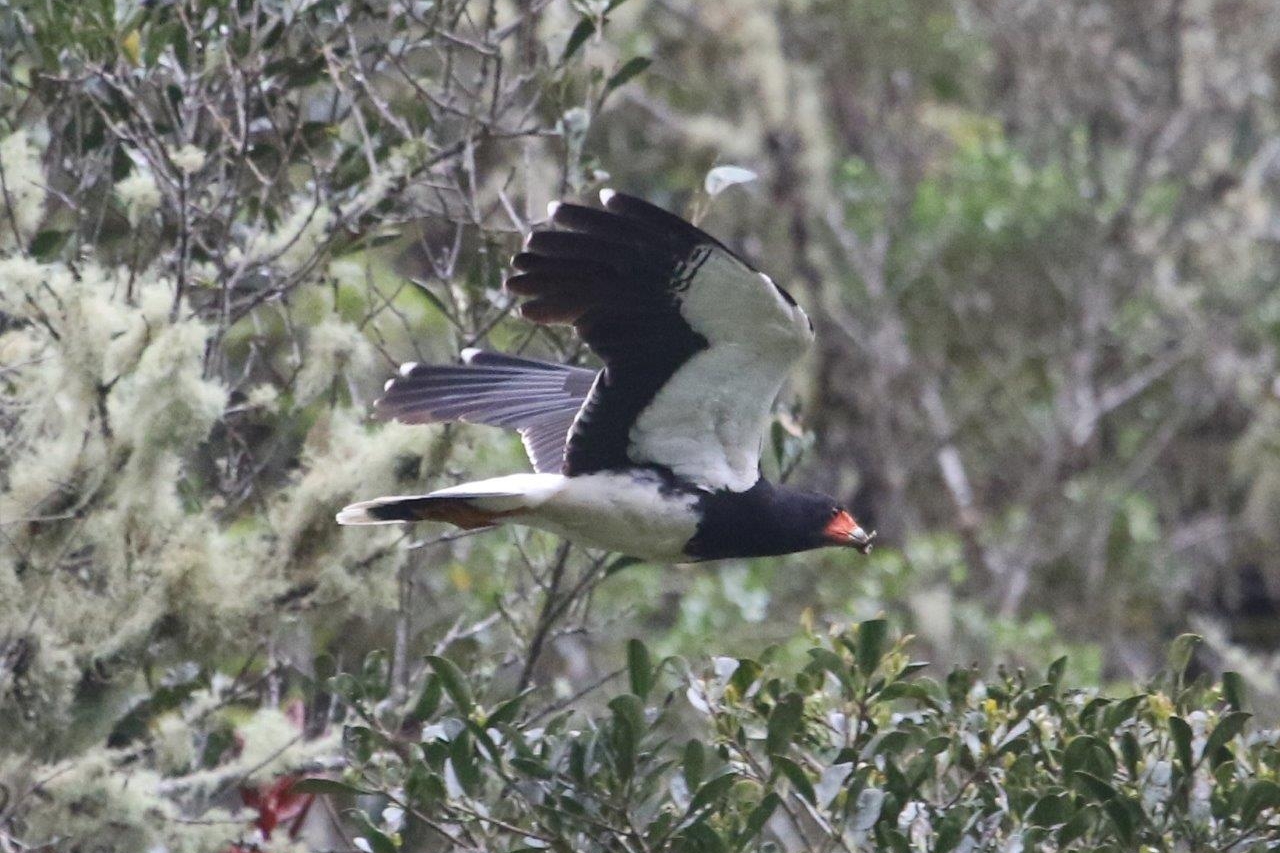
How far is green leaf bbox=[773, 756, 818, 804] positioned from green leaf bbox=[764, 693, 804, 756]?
0.06m

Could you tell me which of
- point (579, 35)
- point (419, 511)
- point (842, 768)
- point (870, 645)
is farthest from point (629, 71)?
point (842, 768)

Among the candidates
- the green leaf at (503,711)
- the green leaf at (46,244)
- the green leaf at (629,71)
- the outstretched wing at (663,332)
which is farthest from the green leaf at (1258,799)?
the green leaf at (46,244)

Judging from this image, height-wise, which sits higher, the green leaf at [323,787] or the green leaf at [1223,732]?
the green leaf at [1223,732]

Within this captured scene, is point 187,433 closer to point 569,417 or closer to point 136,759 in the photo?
point 136,759

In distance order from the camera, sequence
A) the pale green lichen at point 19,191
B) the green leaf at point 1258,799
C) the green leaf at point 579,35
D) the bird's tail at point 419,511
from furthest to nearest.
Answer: the green leaf at point 579,35 → the pale green lichen at point 19,191 → the bird's tail at point 419,511 → the green leaf at point 1258,799

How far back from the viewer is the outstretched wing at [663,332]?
11.5 feet

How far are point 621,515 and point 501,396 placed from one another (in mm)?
475

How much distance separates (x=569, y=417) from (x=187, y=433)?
119 centimetres

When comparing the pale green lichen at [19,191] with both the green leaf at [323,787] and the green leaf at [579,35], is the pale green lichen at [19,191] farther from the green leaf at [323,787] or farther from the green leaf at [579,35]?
the green leaf at [323,787]

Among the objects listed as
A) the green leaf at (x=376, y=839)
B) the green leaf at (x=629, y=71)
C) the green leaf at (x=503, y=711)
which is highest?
the green leaf at (x=629, y=71)

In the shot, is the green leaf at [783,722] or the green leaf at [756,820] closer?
the green leaf at [756,820]

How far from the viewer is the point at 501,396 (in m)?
4.22

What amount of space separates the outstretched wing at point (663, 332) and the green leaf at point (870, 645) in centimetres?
68

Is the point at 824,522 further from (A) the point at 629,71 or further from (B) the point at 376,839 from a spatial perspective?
(B) the point at 376,839
